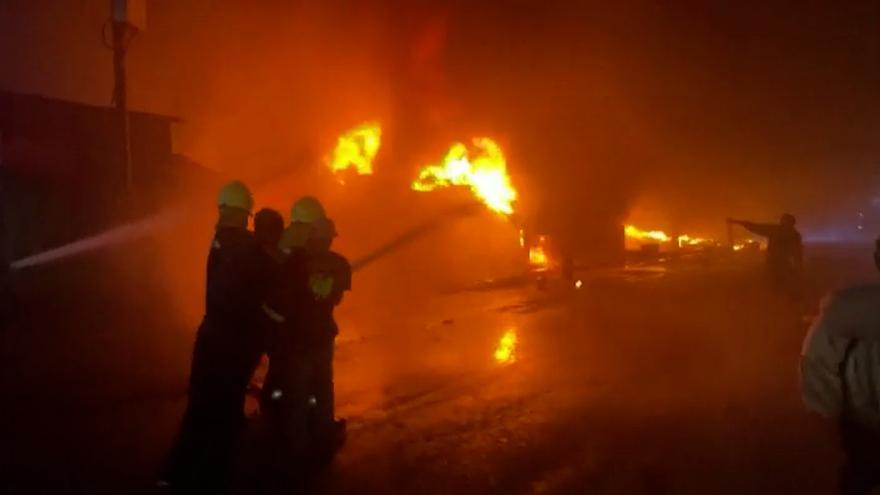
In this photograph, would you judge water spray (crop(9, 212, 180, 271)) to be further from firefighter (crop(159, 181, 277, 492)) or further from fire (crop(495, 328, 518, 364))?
firefighter (crop(159, 181, 277, 492))

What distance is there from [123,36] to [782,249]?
1257 centimetres

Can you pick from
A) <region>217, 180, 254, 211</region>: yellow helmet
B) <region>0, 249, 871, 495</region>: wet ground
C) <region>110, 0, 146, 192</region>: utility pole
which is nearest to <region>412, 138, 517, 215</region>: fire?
<region>110, 0, 146, 192</region>: utility pole

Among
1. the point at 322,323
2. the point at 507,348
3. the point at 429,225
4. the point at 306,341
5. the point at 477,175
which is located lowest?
the point at 507,348

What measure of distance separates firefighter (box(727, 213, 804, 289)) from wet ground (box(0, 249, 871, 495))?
641 millimetres

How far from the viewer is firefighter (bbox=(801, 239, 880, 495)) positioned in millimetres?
3076

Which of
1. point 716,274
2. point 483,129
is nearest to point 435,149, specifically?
point 483,129

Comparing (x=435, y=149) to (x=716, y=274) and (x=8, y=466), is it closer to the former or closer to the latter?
(x=716, y=274)

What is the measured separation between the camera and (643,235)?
1729 inches

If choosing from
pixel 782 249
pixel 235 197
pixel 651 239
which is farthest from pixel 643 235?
pixel 235 197

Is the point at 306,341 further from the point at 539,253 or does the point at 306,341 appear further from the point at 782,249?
the point at 539,253

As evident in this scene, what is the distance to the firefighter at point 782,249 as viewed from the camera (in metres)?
13.1

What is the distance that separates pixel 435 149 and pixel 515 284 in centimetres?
739

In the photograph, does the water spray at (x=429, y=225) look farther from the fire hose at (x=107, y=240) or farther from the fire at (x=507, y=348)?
the fire at (x=507, y=348)

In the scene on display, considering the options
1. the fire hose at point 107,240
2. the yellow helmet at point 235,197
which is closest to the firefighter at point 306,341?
the yellow helmet at point 235,197
